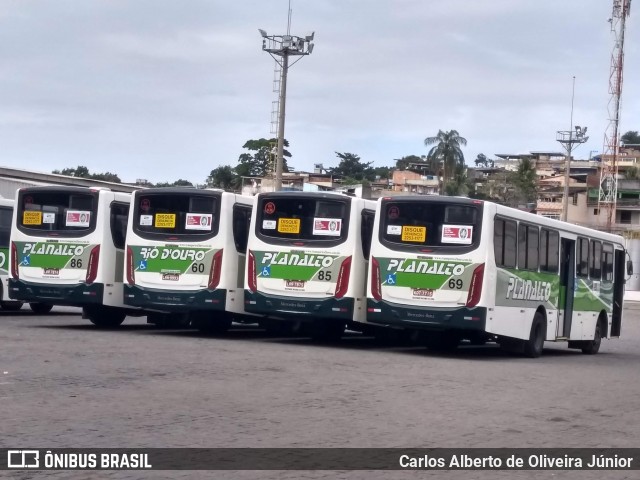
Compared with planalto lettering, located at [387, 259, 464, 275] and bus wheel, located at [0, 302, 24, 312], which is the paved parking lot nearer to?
planalto lettering, located at [387, 259, 464, 275]

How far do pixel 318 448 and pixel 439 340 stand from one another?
11677mm

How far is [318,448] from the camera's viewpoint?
9.33 metres

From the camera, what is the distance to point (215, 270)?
21.4m

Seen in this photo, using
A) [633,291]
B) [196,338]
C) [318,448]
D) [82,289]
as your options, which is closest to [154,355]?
[196,338]

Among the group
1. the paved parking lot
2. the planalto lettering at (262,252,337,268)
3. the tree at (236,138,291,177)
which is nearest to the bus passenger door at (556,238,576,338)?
the paved parking lot

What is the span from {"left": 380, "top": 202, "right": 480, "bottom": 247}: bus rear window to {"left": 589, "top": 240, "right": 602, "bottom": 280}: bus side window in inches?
253

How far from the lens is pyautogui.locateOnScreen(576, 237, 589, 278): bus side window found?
23.8 m

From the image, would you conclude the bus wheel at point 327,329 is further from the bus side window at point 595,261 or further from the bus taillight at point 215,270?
the bus side window at point 595,261

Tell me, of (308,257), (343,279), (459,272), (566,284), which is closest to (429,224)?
(459,272)

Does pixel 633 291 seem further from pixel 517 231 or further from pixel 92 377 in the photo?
pixel 92 377

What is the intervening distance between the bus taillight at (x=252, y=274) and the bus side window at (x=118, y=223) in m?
3.16

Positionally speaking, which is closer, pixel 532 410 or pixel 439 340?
pixel 532 410

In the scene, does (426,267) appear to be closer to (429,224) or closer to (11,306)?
(429,224)

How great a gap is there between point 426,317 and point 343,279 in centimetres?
190
